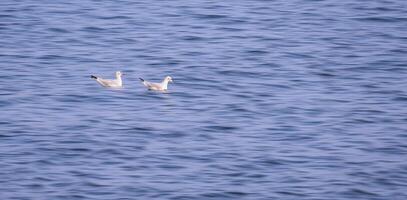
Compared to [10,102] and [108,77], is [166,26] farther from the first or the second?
[10,102]

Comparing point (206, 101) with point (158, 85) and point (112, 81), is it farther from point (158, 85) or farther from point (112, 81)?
point (112, 81)

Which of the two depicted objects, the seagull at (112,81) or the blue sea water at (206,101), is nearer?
the blue sea water at (206,101)

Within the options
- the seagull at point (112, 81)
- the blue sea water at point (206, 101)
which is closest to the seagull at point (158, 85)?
the blue sea water at point (206, 101)

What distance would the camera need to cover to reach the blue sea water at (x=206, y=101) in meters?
18.7

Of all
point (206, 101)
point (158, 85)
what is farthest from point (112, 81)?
point (206, 101)

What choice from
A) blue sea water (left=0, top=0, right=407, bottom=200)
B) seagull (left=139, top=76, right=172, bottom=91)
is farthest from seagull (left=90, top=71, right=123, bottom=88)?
seagull (left=139, top=76, right=172, bottom=91)

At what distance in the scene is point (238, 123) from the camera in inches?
876

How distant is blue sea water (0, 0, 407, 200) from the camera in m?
18.7

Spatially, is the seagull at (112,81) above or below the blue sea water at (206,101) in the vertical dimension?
above

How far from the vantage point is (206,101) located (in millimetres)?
23984

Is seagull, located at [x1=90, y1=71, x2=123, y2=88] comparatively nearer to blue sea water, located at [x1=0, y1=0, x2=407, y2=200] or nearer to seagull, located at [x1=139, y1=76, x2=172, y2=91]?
blue sea water, located at [x1=0, y1=0, x2=407, y2=200]

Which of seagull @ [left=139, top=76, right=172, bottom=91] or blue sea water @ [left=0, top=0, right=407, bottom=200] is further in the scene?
seagull @ [left=139, top=76, right=172, bottom=91]

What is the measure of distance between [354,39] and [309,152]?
985cm

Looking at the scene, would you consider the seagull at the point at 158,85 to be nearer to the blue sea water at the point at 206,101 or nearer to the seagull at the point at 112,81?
the blue sea water at the point at 206,101
